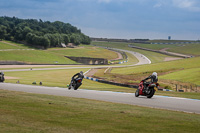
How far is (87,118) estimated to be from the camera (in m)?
11.2

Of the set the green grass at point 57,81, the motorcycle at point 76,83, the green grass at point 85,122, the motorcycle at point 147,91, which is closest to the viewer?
the green grass at point 85,122

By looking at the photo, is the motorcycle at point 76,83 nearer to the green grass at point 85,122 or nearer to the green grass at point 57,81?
the green grass at point 57,81

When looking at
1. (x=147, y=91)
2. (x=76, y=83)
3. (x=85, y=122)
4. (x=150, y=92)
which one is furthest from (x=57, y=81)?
(x=85, y=122)

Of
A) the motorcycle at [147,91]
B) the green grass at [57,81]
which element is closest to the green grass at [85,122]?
the motorcycle at [147,91]

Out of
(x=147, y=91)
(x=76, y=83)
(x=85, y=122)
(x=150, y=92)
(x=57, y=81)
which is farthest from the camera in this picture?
(x=57, y=81)

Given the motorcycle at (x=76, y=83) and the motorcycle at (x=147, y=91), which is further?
the motorcycle at (x=76, y=83)

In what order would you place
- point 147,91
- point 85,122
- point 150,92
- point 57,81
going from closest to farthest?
1. point 85,122
2. point 150,92
3. point 147,91
4. point 57,81

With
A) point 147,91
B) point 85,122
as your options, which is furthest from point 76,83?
point 85,122

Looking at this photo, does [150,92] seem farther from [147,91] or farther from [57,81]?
[57,81]

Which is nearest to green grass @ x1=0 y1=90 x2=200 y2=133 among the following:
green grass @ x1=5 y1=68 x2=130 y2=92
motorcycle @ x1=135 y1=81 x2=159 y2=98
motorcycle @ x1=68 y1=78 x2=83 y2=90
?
motorcycle @ x1=135 y1=81 x2=159 y2=98

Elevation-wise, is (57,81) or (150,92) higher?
(150,92)

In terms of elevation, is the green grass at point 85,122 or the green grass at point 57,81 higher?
the green grass at point 85,122

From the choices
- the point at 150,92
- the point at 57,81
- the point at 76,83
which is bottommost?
the point at 57,81

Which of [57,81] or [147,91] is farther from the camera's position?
[57,81]
